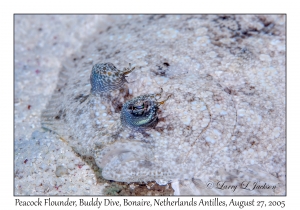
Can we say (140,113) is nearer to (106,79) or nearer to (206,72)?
(106,79)

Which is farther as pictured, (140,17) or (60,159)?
(140,17)

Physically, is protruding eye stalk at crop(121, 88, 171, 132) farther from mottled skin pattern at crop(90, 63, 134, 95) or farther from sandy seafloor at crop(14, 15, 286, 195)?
sandy seafloor at crop(14, 15, 286, 195)

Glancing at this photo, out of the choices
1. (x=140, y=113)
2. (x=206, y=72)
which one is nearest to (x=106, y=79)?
(x=140, y=113)

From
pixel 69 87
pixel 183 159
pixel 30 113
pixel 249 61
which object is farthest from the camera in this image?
pixel 30 113

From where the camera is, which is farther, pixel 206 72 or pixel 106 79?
pixel 206 72

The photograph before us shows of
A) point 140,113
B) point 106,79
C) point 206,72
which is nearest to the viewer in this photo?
point 140,113
